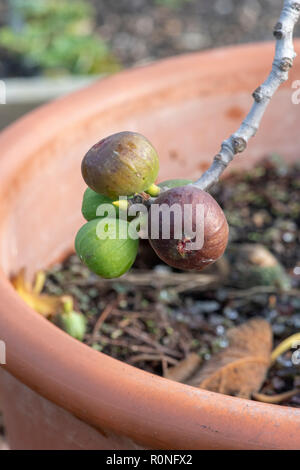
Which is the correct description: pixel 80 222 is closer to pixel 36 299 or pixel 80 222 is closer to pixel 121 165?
pixel 36 299

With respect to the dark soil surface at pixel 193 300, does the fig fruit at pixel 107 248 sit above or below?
below

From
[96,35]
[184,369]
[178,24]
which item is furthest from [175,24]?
[184,369]

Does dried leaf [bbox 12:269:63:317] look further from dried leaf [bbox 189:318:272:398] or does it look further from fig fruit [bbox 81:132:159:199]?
fig fruit [bbox 81:132:159:199]

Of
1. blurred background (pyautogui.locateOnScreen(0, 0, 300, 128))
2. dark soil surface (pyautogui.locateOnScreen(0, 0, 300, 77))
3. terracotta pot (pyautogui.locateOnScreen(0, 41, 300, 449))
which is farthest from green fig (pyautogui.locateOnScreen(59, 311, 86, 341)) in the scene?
dark soil surface (pyautogui.locateOnScreen(0, 0, 300, 77))

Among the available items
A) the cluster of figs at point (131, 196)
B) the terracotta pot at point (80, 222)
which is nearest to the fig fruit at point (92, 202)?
the cluster of figs at point (131, 196)

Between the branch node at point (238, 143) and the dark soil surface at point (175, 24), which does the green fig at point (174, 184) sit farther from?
the dark soil surface at point (175, 24)

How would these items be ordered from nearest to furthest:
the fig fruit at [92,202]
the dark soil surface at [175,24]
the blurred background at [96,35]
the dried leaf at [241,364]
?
the fig fruit at [92,202]
the dried leaf at [241,364]
the blurred background at [96,35]
the dark soil surface at [175,24]

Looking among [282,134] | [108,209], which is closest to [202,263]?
[108,209]
